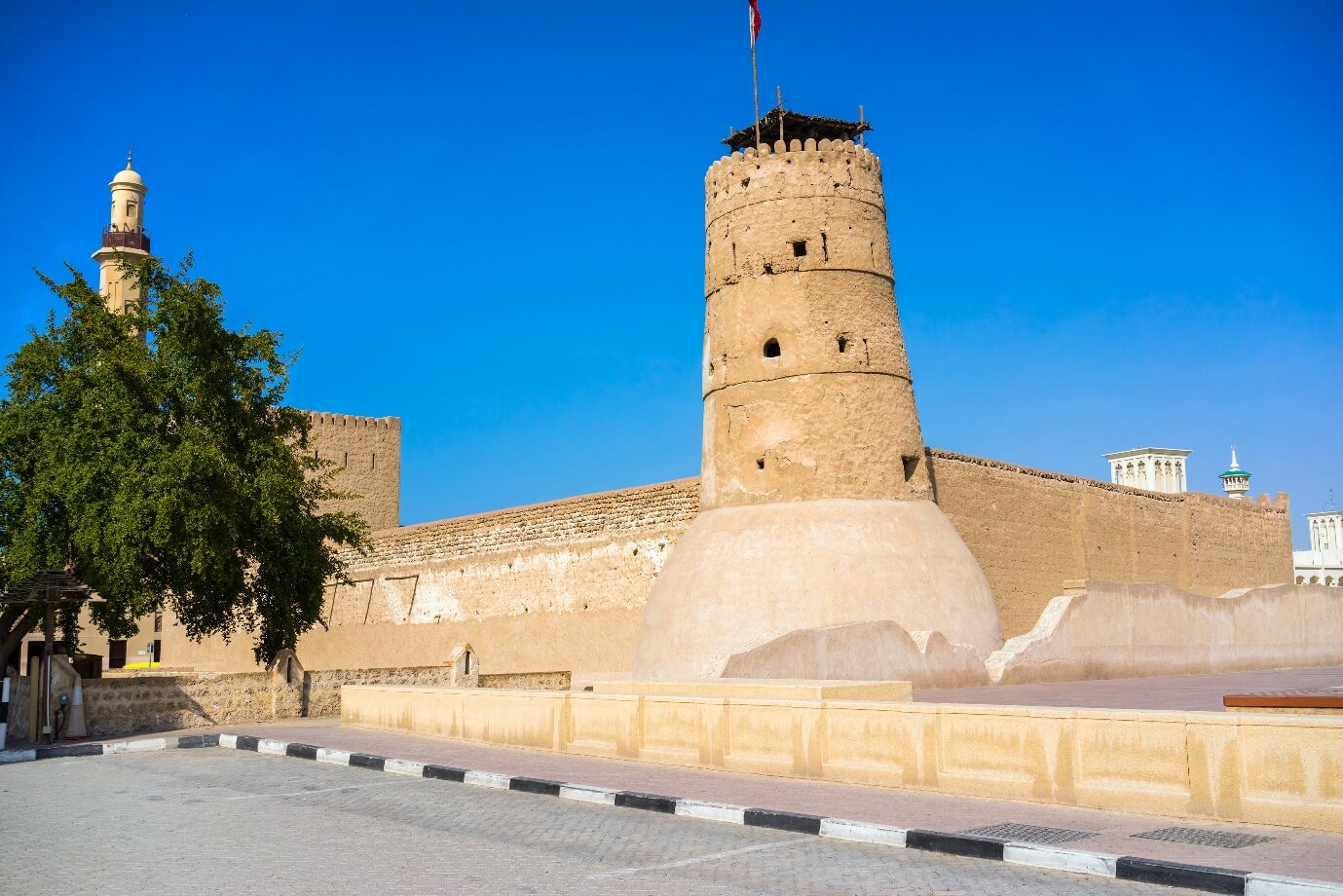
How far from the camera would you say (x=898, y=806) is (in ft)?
25.9

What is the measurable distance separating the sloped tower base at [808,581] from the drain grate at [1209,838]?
9255 mm

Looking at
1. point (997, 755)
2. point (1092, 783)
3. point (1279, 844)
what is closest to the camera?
point (1279, 844)

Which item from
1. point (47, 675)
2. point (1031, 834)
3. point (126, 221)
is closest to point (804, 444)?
point (47, 675)

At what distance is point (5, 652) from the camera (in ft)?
55.6

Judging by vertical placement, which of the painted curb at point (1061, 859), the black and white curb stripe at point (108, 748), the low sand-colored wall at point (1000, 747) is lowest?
the black and white curb stripe at point (108, 748)

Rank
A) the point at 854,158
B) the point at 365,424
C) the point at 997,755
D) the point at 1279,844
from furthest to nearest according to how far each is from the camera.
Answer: the point at 365,424, the point at 854,158, the point at 997,755, the point at 1279,844

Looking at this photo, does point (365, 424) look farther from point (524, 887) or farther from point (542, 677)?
point (524, 887)

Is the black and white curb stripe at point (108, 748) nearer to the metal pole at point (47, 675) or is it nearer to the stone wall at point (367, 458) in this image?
the metal pole at point (47, 675)

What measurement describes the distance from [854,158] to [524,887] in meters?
15.3

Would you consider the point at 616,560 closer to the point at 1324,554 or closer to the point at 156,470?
the point at 156,470

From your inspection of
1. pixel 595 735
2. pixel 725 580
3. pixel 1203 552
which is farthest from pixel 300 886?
pixel 1203 552

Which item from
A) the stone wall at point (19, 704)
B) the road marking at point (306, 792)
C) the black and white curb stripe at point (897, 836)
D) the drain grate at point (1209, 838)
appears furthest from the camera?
the stone wall at point (19, 704)

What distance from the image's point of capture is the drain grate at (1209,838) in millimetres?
6332

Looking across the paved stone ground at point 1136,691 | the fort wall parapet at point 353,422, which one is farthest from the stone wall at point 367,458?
the paved stone ground at point 1136,691
